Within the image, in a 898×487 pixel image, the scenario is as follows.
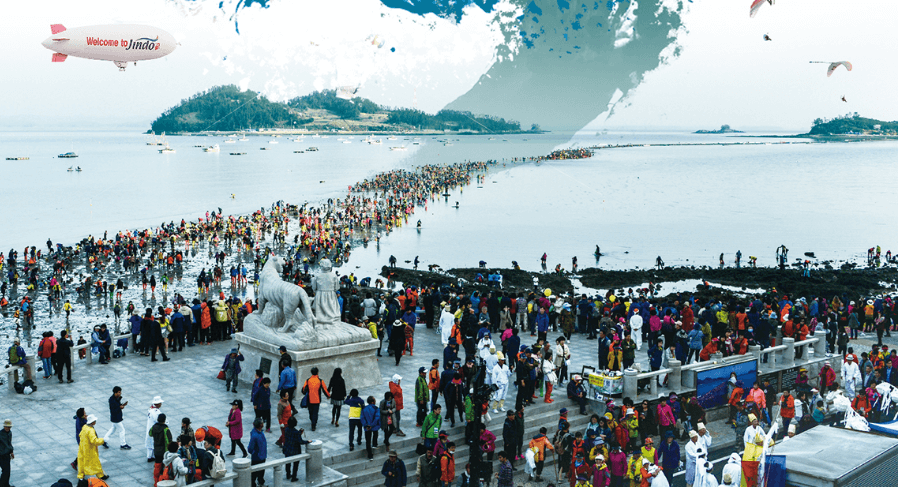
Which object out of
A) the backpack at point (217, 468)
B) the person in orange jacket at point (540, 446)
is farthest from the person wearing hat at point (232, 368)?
the person in orange jacket at point (540, 446)

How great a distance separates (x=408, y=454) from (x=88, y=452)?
473 centimetres

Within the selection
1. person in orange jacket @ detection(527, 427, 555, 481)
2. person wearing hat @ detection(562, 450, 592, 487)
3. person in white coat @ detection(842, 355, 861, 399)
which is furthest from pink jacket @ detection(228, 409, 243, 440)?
person in white coat @ detection(842, 355, 861, 399)

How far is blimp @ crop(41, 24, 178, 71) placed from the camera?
130 feet

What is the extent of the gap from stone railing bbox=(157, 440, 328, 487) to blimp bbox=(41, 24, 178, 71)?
122 ft

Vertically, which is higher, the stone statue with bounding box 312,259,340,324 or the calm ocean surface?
the stone statue with bounding box 312,259,340,324

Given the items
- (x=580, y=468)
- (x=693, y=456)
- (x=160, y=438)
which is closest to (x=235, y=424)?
(x=160, y=438)

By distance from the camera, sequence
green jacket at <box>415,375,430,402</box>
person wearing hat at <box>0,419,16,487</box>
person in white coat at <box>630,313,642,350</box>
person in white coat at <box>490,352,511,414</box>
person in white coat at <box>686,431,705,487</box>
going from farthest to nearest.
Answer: person in white coat at <box>630,313,642,350</box> < person in white coat at <box>490,352,511,414</box> < green jacket at <box>415,375,430,402</box> < person in white coat at <box>686,431,705,487</box> < person wearing hat at <box>0,419,16,487</box>

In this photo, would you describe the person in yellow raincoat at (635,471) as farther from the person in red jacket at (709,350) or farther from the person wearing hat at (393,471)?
the person in red jacket at (709,350)

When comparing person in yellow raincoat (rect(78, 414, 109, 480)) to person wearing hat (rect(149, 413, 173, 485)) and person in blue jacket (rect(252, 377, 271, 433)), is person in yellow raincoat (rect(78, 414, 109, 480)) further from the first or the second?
person in blue jacket (rect(252, 377, 271, 433))

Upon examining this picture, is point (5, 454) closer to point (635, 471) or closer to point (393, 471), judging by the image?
point (393, 471)

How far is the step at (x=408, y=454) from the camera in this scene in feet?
35.9

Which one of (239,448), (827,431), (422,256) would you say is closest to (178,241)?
(422,256)

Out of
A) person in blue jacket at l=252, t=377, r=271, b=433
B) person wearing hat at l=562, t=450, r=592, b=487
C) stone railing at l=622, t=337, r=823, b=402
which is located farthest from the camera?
stone railing at l=622, t=337, r=823, b=402

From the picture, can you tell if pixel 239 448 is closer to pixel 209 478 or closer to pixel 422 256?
pixel 209 478
